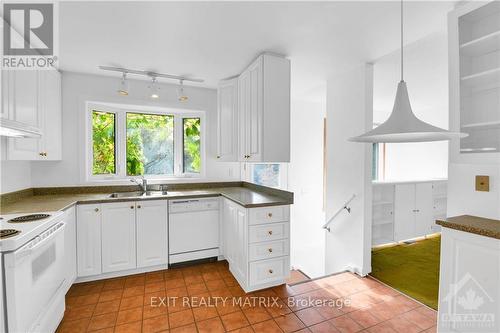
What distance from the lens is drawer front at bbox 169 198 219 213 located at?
278 centimetres

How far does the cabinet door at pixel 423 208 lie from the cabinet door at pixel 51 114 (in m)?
4.86

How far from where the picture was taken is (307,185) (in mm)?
4289

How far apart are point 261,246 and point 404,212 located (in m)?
2.57

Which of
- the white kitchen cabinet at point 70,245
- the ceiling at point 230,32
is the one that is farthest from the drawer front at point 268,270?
the ceiling at point 230,32

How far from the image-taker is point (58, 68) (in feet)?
8.98

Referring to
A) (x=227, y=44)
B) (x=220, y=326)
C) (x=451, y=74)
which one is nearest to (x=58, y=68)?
(x=227, y=44)

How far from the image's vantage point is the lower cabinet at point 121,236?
8.05 feet

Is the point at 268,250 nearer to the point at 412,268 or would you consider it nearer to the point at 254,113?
the point at 254,113

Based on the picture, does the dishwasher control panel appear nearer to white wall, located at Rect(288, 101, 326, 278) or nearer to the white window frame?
the white window frame

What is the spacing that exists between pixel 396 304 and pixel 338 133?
6.12 ft

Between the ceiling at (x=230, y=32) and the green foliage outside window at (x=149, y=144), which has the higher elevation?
the ceiling at (x=230, y=32)

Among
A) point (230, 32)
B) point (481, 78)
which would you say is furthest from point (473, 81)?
point (230, 32)

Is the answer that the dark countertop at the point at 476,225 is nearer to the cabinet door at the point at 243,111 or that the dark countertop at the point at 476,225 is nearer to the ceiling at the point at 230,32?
the ceiling at the point at 230,32

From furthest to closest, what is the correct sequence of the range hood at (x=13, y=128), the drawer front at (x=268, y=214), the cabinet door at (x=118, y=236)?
the cabinet door at (x=118, y=236) → the drawer front at (x=268, y=214) → the range hood at (x=13, y=128)
